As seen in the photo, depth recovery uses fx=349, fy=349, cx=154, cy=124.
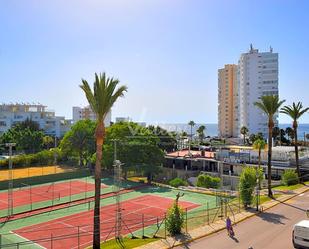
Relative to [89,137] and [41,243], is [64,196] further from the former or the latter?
[89,137]

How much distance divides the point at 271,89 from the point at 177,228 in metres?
127

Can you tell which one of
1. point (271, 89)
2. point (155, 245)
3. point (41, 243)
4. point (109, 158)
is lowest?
point (41, 243)

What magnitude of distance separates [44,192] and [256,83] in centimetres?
11338

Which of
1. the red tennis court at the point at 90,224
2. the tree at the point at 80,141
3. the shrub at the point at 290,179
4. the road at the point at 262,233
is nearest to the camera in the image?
the road at the point at 262,233

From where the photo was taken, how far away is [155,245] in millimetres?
21688

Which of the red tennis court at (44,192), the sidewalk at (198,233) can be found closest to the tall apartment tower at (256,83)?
the red tennis court at (44,192)

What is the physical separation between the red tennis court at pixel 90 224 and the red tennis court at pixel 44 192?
8.84 meters

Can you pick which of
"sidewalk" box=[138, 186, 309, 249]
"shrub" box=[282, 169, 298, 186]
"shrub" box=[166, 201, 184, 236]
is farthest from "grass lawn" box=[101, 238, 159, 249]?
"shrub" box=[282, 169, 298, 186]

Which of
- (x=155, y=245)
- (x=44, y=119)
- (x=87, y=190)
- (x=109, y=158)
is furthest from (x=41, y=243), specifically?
(x=44, y=119)

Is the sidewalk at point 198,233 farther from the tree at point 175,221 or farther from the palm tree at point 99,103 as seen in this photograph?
the palm tree at point 99,103

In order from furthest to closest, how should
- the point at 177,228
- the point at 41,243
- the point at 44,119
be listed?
the point at 44,119 < the point at 41,243 < the point at 177,228

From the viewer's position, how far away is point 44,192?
48.6 metres

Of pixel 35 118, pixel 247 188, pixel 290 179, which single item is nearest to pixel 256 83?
pixel 35 118

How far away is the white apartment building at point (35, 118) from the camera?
123562 millimetres
